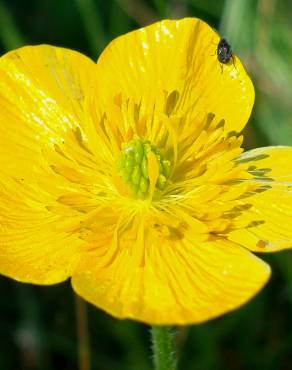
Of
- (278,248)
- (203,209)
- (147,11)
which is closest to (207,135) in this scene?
(203,209)

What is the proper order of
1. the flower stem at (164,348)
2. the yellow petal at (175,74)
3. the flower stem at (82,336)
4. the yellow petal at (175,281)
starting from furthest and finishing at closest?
1. the flower stem at (82,336)
2. the yellow petal at (175,74)
3. the flower stem at (164,348)
4. the yellow petal at (175,281)

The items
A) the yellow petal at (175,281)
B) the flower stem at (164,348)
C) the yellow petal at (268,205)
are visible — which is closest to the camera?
the yellow petal at (175,281)

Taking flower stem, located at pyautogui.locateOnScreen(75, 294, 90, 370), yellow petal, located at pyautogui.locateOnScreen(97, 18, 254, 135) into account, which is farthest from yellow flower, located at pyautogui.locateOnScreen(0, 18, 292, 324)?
flower stem, located at pyautogui.locateOnScreen(75, 294, 90, 370)

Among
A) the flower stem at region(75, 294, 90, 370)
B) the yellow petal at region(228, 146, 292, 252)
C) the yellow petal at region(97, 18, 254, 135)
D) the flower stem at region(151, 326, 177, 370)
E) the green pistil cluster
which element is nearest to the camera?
the flower stem at region(151, 326, 177, 370)

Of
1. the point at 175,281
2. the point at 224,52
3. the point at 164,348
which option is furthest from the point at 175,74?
the point at 164,348

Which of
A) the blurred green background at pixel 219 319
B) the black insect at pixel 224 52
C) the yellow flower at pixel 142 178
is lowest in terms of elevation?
the blurred green background at pixel 219 319

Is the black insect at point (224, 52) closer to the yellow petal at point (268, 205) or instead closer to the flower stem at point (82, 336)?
the yellow petal at point (268, 205)

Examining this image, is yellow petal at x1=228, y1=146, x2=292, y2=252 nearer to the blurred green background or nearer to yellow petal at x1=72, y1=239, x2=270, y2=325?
yellow petal at x1=72, y1=239, x2=270, y2=325

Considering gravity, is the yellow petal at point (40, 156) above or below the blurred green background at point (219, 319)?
above

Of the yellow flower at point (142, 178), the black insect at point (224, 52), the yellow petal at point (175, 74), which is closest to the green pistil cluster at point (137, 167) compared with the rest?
the yellow flower at point (142, 178)

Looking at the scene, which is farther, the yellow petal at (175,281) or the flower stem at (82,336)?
the flower stem at (82,336)
